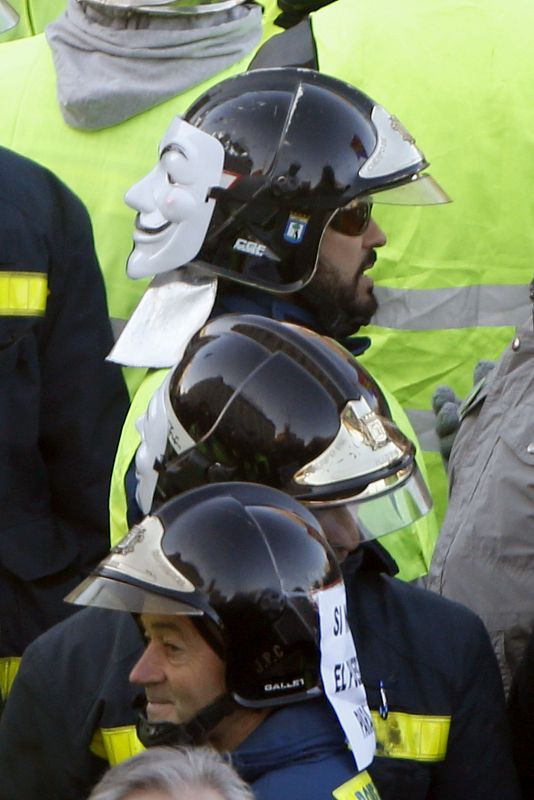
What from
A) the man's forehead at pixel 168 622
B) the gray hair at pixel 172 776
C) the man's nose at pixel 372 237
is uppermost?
the gray hair at pixel 172 776

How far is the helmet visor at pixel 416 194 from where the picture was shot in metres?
4.08

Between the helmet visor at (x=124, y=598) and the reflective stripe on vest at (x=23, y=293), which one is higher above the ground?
the helmet visor at (x=124, y=598)

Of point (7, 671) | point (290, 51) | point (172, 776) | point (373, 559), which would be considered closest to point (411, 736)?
point (373, 559)

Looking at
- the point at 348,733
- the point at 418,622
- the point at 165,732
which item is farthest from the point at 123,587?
the point at 418,622

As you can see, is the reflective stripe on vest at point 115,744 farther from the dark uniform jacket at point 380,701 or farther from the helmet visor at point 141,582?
the helmet visor at point 141,582

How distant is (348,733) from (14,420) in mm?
1432

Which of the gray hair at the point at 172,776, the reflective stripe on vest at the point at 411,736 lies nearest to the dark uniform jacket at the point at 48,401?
the reflective stripe on vest at the point at 411,736

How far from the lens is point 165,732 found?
284 cm

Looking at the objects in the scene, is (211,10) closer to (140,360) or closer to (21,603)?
(140,360)

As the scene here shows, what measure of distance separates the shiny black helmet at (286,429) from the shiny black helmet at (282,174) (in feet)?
1.73

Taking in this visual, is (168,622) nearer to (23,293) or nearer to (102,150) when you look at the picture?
(23,293)

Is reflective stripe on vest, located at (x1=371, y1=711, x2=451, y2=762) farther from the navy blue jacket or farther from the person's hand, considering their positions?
the person's hand

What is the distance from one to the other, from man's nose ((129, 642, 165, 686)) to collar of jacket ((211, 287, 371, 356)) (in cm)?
118

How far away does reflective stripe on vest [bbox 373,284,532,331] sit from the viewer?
4656 millimetres
